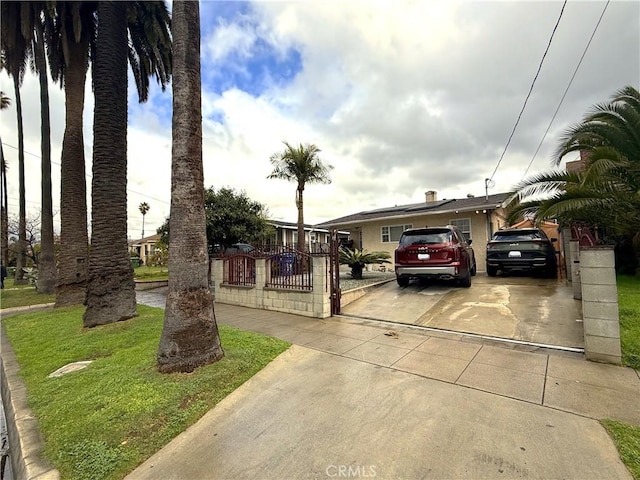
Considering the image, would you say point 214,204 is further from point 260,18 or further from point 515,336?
point 515,336

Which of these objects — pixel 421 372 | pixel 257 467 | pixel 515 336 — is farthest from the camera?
pixel 515 336

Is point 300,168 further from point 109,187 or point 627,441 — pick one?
point 627,441

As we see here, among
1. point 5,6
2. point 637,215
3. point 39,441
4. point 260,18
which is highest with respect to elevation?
point 5,6

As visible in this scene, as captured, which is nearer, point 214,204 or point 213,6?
point 213,6

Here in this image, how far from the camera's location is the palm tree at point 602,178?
267 inches

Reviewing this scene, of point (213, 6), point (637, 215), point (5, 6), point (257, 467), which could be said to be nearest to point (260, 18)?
point (213, 6)

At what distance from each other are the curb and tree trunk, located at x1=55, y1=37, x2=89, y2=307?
538 cm

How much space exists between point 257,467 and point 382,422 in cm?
120

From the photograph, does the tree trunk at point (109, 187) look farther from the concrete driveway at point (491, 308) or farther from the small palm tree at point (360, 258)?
the small palm tree at point (360, 258)

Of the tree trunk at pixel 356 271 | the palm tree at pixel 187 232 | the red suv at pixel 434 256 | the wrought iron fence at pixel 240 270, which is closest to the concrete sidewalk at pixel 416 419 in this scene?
the palm tree at pixel 187 232

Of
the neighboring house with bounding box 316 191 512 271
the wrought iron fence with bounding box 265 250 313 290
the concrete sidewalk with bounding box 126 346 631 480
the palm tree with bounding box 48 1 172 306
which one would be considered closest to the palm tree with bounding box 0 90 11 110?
the palm tree with bounding box 48 1 172 306

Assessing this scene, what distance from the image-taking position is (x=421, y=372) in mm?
3953

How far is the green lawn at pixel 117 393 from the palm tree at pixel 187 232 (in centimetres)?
31

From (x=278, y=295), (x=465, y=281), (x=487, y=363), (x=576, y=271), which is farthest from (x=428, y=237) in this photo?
(x=487, y=363)
